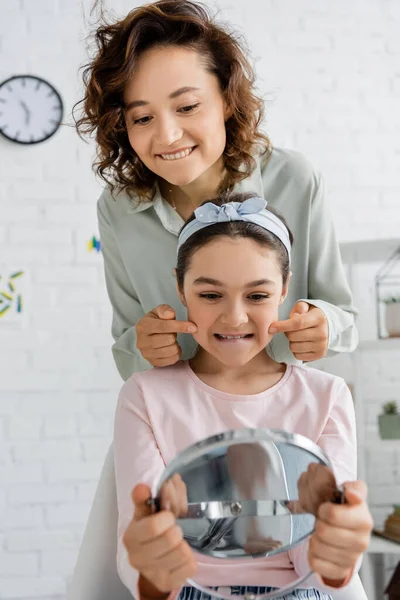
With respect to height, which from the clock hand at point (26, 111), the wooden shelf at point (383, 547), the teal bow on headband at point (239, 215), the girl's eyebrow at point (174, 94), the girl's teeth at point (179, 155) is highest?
the clock hand at point (26, 111)

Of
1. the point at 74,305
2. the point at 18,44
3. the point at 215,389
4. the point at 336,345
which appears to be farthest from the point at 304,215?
the point at 18,44

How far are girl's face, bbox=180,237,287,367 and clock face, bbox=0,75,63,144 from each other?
2183mm

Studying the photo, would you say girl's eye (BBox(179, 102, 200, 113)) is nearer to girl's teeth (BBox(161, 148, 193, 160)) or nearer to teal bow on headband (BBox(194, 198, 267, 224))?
girl's teeth (BBox(161, 148, 193, 160))

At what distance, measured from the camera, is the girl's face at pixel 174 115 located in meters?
1.29

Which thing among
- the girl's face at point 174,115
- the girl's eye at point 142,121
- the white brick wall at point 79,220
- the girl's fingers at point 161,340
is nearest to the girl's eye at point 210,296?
the girl's fingers at point 161,340

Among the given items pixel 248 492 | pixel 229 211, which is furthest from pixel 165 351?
pixel 248 492

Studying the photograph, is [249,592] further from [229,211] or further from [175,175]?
[175,175]

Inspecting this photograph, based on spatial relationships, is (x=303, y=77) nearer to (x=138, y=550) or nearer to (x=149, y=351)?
(x=149, y=351)

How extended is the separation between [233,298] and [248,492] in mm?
371

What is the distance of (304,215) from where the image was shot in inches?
58.2

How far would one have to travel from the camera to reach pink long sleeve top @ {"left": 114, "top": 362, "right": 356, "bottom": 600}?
1.12 meters

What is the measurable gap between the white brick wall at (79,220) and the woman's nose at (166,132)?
1.91m

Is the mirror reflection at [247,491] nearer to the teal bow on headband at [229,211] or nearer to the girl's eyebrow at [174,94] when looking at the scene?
the teal bow on headband at [229,211]

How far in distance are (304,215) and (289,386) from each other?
1.17 ft
